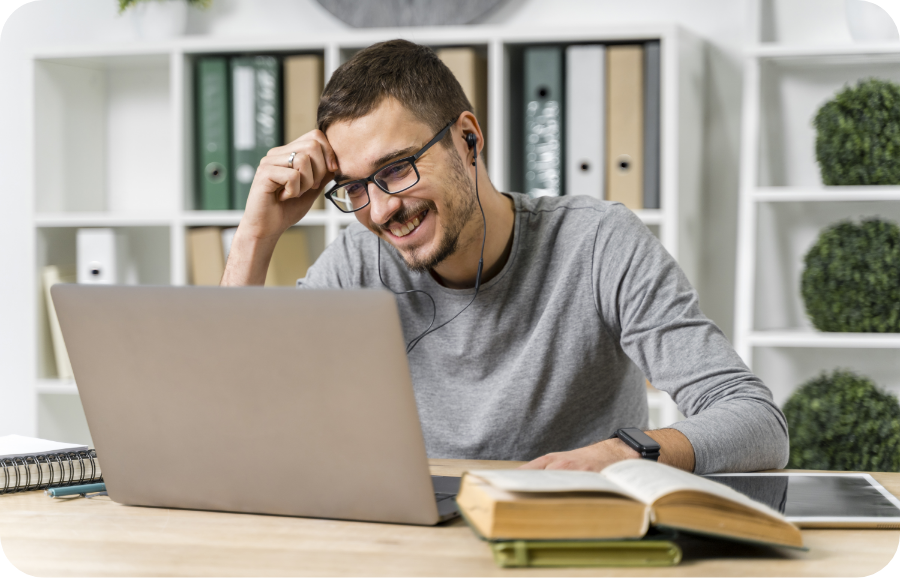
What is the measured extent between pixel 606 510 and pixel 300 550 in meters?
0.26

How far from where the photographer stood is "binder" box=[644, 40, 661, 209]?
2021 mm

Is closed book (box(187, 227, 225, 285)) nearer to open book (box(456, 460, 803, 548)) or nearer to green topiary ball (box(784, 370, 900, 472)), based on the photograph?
green topiary ball (box(784, 370, 900, 472))

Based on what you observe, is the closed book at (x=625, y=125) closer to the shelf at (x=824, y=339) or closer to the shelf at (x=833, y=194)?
the shelf at (x=833, y=194)

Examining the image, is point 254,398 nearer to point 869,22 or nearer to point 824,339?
point 824,339

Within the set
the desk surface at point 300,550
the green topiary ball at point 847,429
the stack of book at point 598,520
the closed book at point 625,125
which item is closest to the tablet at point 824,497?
the desk surface at point 300,550

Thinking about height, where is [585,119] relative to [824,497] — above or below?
above

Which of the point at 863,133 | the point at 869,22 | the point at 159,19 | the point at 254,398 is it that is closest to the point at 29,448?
the point at 254,398

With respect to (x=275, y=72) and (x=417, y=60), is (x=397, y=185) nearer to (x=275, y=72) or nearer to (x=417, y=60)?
(x=417, y=60)

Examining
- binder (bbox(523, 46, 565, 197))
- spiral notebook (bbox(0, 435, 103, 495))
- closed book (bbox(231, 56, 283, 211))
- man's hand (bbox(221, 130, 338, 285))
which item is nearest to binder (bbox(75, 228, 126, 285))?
closed book (bbox(231, 56, 283, 211))

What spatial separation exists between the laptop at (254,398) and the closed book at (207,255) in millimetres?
1442

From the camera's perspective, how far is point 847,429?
1.93 metres

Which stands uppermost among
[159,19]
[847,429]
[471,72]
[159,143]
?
[159,19]

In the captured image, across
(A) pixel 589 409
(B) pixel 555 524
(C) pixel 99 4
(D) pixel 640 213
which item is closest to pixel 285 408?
(B) pixel 555 524

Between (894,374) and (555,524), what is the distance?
1832 mm
